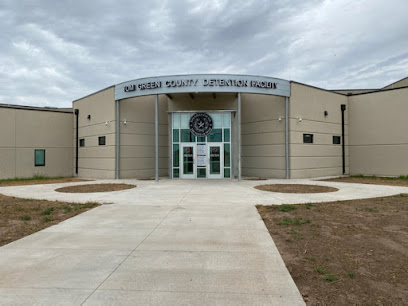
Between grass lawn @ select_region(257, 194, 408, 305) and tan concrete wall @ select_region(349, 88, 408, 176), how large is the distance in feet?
40.2

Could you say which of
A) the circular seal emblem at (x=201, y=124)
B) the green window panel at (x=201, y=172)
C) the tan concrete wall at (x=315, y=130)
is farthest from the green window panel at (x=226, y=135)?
the tan concrete wall at (x=315, y=130)

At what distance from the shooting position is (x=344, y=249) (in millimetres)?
5047

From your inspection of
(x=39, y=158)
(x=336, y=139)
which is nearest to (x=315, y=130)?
(x=336, y=139)

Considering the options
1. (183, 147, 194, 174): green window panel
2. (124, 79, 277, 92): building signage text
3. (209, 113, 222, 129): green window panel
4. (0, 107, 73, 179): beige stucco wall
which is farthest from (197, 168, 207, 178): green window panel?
(0, 107, 73, 179): beige stucco wall

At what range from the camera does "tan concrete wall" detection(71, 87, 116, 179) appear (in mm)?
18688

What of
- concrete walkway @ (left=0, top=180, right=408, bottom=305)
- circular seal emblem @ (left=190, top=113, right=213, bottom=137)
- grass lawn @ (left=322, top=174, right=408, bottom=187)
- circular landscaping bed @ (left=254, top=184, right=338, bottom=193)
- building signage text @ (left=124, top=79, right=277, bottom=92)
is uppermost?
building signage text @ (left=124, top=79, right=277, bottom=92)

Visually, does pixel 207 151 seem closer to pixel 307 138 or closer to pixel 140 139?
pixel 140 139

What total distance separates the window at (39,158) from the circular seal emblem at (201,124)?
473 inches

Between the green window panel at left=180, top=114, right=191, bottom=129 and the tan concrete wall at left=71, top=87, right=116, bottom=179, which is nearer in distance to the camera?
the green window panel at left=180, top=114, right=191, bottom=129

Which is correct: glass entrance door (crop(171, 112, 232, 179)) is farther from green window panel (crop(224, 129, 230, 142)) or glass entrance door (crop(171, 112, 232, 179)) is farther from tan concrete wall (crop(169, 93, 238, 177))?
tan concrete wall (crop(169, 93, 238, 177))

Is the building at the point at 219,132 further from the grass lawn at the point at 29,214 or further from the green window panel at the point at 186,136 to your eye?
the grass lawn at the point at 29,214

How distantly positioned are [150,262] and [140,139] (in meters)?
15.5

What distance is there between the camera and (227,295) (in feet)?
11.3

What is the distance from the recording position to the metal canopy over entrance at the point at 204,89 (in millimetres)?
16719
